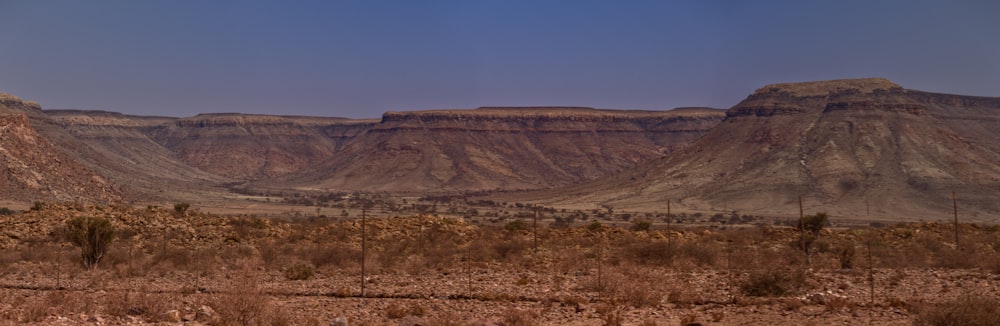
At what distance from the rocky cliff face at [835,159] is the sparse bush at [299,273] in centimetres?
7509

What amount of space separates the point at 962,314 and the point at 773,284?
20.8 feet

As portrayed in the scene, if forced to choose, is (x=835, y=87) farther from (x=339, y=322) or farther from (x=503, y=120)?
(x=339, y=322)

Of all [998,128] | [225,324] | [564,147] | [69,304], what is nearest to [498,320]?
[225,324]

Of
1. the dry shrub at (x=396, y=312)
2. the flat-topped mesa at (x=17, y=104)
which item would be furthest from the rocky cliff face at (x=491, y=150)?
the dry shrub at (x=396, y=312)

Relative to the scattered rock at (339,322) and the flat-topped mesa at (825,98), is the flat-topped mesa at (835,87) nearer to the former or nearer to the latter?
the flat-topped mesa at (825,98)

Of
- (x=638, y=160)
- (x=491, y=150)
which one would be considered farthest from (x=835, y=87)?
(x=491, y=150)

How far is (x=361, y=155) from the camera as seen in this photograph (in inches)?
7219

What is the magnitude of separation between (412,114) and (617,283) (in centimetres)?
17480

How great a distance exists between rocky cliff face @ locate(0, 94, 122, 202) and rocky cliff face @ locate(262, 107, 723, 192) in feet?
215

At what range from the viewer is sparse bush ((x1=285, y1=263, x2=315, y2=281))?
84.4 ft

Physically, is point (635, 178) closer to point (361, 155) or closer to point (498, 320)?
point (361, 155)

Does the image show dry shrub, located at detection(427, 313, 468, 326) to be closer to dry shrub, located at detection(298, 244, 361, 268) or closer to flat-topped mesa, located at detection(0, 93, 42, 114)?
dry shrub, located at detection(298, 244, 361, 268)

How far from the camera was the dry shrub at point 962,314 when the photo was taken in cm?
1477

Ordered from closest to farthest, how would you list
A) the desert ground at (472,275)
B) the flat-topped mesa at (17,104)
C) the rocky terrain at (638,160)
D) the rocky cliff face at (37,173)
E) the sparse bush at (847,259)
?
1. the desert ground at (472,275)
2. the sparse bush at (847,259)
3. the rocky cliff face at (37,173)
4. the rocky terrain at (638,160)
5. the flat-topped mesa at (17,104)
